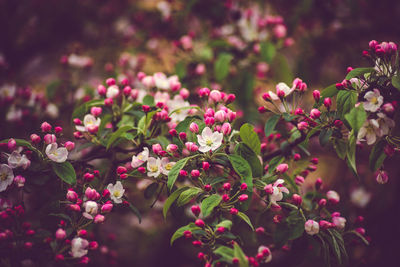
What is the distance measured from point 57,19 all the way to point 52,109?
46.0 inches

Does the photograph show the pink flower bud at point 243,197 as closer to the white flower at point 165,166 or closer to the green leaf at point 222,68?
the white flower at point 165,166

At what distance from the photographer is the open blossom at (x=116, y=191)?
3.85 ft

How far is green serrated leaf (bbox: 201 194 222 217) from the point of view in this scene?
1007 mm

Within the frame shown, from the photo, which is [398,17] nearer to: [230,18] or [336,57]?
[336,57]

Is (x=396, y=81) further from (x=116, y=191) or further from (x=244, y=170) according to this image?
(x=116, y=191)

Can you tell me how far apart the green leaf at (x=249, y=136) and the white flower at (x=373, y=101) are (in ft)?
1.13

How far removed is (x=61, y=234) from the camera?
1104 mm

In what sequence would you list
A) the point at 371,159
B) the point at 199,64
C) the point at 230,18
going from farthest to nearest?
the point at 230,18, the point at 199,64, the point at 371,159

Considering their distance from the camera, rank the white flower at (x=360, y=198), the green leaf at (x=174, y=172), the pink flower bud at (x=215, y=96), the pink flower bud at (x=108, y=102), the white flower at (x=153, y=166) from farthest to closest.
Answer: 1. the white flower at (x=360, y=198)
2. the pink flower bud at (x=108, y=102)
3. the pink flower bud at (x=215, y=96)
4. the white flower at (x=153, y=166)
5. the green leaf at (x=174, y=172)

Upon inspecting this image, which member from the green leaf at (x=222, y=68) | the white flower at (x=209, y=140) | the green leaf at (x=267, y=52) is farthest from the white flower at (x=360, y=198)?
the white flower at (x=209, y=140)

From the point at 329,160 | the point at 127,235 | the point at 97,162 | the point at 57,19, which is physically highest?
the point at 57,19

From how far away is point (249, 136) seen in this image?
113 cm

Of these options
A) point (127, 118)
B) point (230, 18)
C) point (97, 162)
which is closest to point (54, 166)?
point (127, 118)

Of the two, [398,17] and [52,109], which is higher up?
[398,17]
